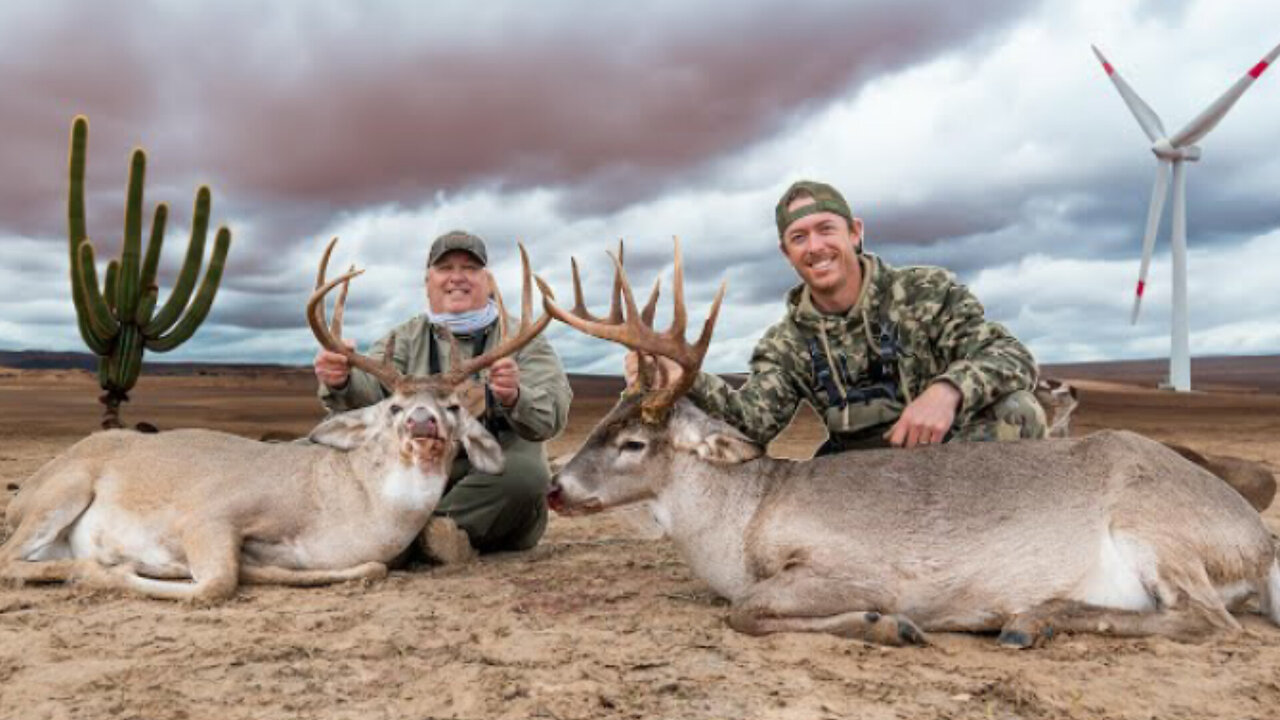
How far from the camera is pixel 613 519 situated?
10.4 m

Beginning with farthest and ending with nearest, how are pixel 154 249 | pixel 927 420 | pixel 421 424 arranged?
pixel 154 249 < pixel 421 424 < pixel 927 420

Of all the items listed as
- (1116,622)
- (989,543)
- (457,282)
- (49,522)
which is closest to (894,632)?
(989,543)

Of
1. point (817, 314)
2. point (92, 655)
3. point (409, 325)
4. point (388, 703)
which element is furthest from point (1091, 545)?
point (409, 325)

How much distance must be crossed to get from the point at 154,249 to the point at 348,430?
10.9 m

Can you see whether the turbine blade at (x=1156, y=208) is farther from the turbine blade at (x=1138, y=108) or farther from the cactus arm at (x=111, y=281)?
the cactus arm at (x=111, y=281)

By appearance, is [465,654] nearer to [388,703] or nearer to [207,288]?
[388,703]

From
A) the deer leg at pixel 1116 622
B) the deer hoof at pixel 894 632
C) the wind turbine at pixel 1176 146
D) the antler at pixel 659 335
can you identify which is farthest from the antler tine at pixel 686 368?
the wind turbine at pixel 1176 146

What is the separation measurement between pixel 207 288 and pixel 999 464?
46.8ft

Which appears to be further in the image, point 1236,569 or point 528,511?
point 528,511

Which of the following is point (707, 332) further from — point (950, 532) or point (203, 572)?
point (203, 572)

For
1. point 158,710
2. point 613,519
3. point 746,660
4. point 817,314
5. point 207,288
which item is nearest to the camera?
point 158,710

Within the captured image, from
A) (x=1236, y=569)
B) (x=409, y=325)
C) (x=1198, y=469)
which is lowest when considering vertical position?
(x=1236, y=569)

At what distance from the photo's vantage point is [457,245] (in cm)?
819

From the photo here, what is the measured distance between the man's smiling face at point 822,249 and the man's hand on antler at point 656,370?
50.3 inches
